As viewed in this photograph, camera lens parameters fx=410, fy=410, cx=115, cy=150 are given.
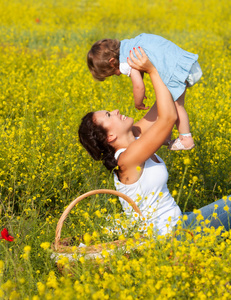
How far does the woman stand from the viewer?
2.62 meters

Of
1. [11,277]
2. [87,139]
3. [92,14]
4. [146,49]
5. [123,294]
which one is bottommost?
[11,277]

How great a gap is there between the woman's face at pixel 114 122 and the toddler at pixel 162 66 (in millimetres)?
327

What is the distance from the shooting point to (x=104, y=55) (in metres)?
3.37

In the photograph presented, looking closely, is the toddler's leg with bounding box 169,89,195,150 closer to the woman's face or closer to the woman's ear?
the woman's face

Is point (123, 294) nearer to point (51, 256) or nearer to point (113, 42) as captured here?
point (51, 256)

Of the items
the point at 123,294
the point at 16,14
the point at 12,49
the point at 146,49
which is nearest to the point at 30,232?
the point at 123,294

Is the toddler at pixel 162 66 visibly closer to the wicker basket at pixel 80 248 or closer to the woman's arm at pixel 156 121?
the woman's arm at pixel 156 121

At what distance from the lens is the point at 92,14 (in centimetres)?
1334

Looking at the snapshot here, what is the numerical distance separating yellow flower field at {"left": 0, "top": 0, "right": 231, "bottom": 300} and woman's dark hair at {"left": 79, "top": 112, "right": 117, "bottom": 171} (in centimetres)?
29

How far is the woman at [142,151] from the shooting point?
103 inches

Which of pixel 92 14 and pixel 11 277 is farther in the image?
pixel 92 14

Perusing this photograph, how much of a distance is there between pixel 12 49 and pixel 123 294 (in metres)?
6.03

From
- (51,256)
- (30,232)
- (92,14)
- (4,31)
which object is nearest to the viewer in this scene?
(51,256)

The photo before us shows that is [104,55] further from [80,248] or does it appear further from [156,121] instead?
[80,248]
